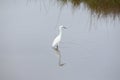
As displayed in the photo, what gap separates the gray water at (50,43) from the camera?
1801 millimetres

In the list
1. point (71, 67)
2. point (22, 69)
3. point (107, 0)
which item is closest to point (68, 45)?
point (71, 67)

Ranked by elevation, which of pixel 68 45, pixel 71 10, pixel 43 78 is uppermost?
pixel 71 10

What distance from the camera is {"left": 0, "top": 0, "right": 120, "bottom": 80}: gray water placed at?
1.80 m

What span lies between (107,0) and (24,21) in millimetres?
470

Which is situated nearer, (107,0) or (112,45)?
(112,45)

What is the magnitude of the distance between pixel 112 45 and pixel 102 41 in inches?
2.1

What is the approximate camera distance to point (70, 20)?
78.7 inches

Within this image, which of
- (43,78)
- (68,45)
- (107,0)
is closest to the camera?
(43,78)

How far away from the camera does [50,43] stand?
74.6 inches

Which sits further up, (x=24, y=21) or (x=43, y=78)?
(x=24, y=21)

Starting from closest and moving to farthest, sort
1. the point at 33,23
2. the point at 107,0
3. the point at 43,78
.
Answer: the point at 43,78 < the point at 33,23 < the point at 107,0

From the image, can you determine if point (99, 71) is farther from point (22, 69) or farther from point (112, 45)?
point (22, 69)

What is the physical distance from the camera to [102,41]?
6.49 ft

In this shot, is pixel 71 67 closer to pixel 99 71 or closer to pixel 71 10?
pixel 99 71
